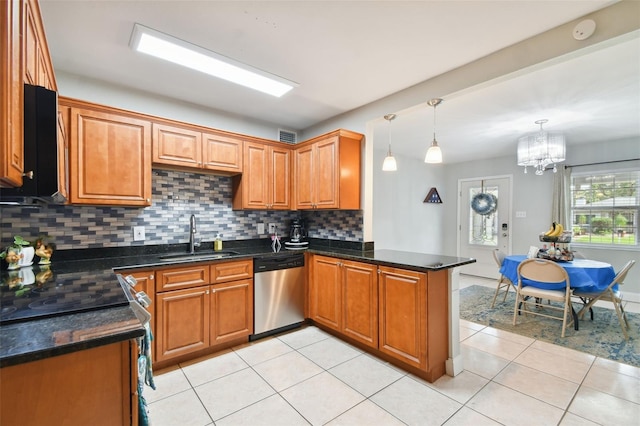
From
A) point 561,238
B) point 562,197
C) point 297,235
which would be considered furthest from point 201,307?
point 562,197

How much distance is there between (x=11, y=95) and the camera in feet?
3.00

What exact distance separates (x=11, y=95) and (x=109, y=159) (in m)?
1.67

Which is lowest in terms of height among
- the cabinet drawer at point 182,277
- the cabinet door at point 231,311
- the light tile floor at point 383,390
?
the light tile floor at point 383,390

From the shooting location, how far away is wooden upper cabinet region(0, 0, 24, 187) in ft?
2.81

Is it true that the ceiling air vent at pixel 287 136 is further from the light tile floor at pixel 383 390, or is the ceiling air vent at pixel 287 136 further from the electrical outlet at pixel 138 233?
the light tile floor at pixel 383 390

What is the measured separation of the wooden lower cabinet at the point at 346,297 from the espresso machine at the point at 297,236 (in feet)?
1.07

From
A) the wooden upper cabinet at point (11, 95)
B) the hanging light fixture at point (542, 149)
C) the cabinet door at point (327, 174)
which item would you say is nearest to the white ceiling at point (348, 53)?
the hanging light fixture at point (542, 149)

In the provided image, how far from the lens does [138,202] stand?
8.22 ft

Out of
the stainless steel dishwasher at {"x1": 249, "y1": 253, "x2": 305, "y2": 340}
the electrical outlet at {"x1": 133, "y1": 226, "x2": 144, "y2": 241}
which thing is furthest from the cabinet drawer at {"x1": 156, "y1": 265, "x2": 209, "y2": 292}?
the electrical outlet at {"x1": 133, "y1": 226, "x2": 144, "y2": 241}

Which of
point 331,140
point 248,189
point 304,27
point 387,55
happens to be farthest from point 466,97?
point 248,189

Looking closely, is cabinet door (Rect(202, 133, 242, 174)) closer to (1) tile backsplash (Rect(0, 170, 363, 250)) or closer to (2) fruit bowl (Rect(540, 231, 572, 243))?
(1) tile backsplash (Rect(0, 170, 363, 250))

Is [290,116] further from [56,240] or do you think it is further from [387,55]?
[56,240]

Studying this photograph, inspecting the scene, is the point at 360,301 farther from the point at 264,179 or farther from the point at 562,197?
the point at 562,197

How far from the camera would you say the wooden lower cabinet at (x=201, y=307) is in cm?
233
